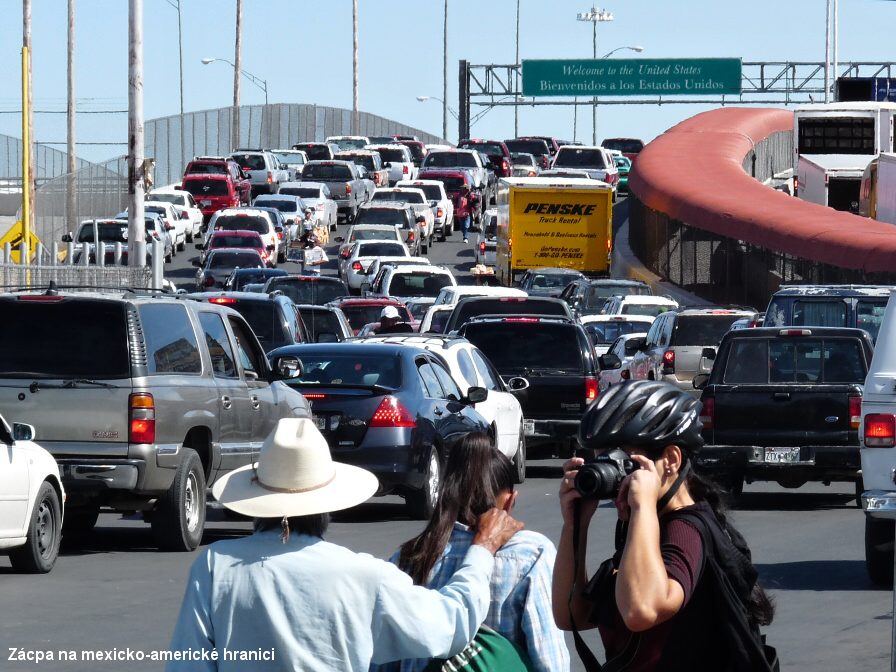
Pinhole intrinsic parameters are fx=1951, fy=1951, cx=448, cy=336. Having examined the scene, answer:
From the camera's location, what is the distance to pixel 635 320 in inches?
1300

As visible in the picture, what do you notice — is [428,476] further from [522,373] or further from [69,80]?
[69,80]

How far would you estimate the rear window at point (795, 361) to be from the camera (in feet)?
59.7

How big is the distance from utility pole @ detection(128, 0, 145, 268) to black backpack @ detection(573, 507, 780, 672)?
2578 cm

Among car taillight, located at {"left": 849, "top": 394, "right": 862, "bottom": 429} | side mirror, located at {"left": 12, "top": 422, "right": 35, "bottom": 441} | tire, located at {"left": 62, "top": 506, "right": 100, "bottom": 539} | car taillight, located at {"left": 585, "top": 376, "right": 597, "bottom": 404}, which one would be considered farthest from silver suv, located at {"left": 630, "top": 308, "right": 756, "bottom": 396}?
side mirror, located at {"left": 12, "top": 422, "right": 35, "bottom": 441}

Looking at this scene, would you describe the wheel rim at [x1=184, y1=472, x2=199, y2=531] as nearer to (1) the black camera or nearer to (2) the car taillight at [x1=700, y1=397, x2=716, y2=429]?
(2) the car taillight at [x1=700, y1=397, x2=716, y2=429]

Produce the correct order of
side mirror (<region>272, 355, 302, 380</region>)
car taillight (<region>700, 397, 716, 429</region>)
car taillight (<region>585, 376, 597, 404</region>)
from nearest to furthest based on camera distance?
side mirror (<region>272, 355, 302, 380</region>)
car taillight (<region>700, 397, 716, 429</region>)
car taillight (<region>585, 376, 597, 404</region>)

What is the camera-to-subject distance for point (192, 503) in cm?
1473

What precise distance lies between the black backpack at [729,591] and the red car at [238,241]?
47.4 m

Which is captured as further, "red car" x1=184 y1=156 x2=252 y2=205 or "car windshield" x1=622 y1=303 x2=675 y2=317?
"red car" x1=184 y1=156 x2=252 y2=205

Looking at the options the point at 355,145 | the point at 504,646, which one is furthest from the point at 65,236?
the point at 355,145

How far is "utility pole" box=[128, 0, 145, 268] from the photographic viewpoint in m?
30.6

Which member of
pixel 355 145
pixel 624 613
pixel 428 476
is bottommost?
pixel 428 476

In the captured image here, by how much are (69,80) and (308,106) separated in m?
44.9

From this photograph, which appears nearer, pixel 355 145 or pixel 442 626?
pixel 442 626
